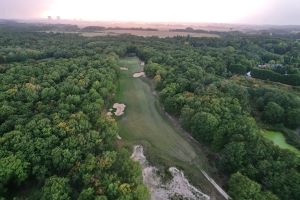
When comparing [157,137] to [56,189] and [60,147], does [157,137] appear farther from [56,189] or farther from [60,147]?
[56,189]

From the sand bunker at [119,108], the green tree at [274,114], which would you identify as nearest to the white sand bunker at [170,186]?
the sand bunker at [119,108]

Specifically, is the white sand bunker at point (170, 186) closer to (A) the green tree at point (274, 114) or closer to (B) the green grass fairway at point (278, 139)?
(B) the green grass fairway at point (278, 139)

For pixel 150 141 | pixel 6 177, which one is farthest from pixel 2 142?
pixel 150 141

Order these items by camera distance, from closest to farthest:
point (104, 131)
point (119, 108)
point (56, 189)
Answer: point (56, 189), point (104, 131), point (119, 108)

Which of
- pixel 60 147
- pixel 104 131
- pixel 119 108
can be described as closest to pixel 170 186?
pixel 104 131

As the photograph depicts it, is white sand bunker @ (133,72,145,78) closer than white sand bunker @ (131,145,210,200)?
No

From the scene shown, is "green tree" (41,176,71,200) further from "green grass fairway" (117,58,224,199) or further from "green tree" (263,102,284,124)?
"green tree" (263,102,284,124)

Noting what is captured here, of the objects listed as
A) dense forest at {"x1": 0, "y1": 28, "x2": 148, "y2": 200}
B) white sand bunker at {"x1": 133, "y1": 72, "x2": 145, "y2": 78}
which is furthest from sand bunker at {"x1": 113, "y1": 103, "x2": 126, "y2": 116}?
white sand bunker at {"x1": 133, "y1": 72, "x2": 145, "y2": 78}
